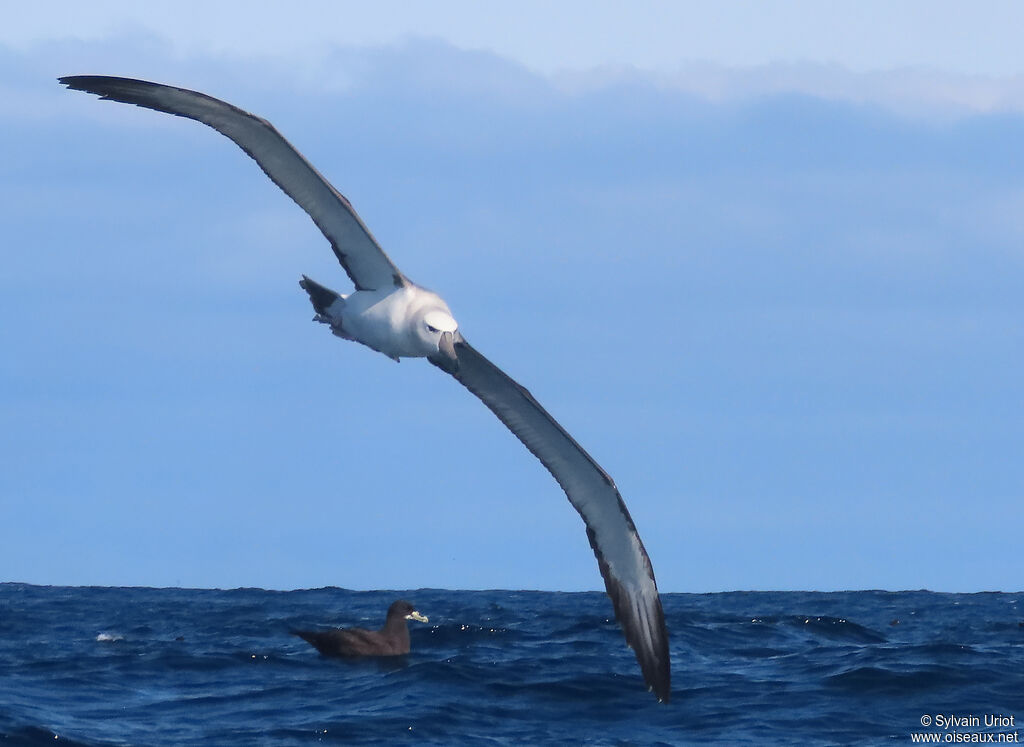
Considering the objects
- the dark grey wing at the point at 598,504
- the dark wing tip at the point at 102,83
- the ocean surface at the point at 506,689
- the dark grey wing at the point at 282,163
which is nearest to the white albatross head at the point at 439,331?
the dark grey wing at the point at 598,504

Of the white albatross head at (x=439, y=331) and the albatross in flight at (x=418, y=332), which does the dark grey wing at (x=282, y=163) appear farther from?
the white albatross head at (x=439, y=331)

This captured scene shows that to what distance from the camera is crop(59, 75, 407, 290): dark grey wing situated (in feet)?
35.7

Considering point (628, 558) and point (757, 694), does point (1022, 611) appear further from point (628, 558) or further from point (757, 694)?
point (628, 558)

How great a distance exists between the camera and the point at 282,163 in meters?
11.4

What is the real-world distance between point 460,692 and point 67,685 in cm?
533

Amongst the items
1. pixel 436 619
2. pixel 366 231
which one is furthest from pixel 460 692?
pixel 436 619

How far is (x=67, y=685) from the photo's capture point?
18.3 meters

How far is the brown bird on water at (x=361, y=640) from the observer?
20.2 m

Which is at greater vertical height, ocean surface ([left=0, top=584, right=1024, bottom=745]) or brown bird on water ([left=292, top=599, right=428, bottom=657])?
brown bird on water ([left=292, top=599, right=428, bottom=657])

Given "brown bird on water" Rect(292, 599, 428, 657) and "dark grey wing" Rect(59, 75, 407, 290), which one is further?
"brown bird on water" Rect(292, 599, 428, 657)

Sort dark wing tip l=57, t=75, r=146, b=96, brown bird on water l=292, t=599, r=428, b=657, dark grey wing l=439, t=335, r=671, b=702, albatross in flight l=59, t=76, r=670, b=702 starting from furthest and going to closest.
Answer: brown bird on water l=292, t=599, r=428, b=657, dark grey wing l=439, t=335, r=671, b=702, albatross in flight l=59, t=76, r=670, b=702, dark wing tip l=57, t=75, r=146, b=96

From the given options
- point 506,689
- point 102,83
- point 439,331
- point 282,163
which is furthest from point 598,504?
point 102,83

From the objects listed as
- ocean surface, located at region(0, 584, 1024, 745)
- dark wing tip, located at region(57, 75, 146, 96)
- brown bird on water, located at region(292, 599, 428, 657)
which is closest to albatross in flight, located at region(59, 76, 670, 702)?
dark wing tip, located at region(57, 75, 146, 96)

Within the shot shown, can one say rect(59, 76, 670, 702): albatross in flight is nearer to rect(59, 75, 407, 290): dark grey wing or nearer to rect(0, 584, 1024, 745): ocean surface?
rect(59, 75, 407, 290): dark grey wing
